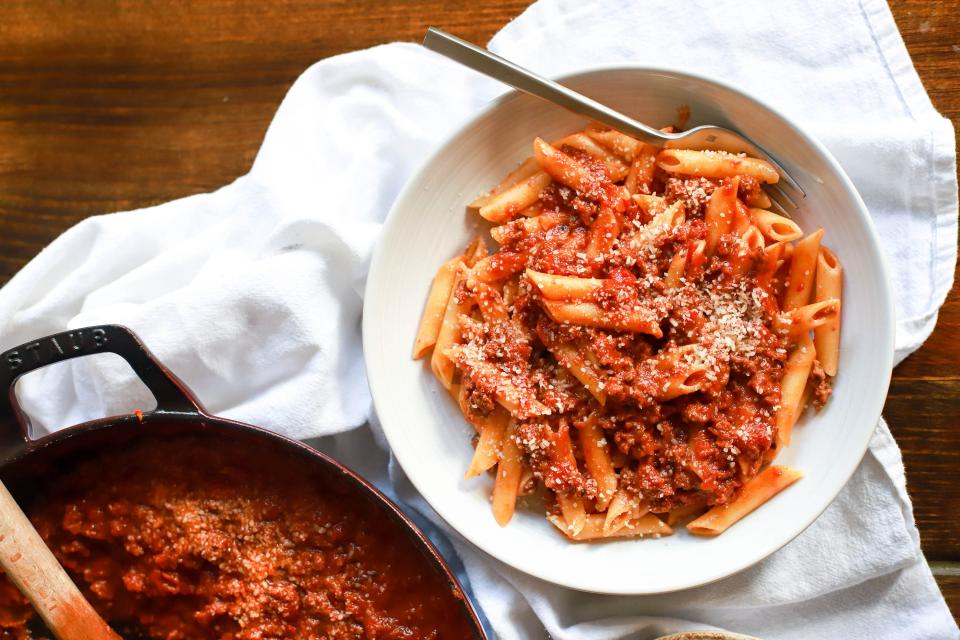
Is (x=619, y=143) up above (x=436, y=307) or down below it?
above

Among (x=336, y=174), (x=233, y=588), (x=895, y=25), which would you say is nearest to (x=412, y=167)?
(x=336, y=174)

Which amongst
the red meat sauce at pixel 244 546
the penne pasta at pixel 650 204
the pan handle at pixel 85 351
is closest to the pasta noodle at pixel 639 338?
the penne pasta at pixel 650 204

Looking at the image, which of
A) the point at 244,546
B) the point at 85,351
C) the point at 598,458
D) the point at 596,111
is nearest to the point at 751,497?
the point at 598,458

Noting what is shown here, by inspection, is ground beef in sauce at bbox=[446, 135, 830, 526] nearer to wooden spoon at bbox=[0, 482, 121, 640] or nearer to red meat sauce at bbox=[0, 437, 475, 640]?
red meat sauce at bbox=[0, 437, 475, 640]

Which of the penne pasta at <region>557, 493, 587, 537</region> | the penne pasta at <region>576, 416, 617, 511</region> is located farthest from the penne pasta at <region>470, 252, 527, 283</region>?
the penne pasta at <region>557, 493, 587, 537</region>

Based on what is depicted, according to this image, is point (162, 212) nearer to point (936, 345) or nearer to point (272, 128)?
point (272, 128)

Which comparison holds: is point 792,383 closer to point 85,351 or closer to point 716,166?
point 716,166
